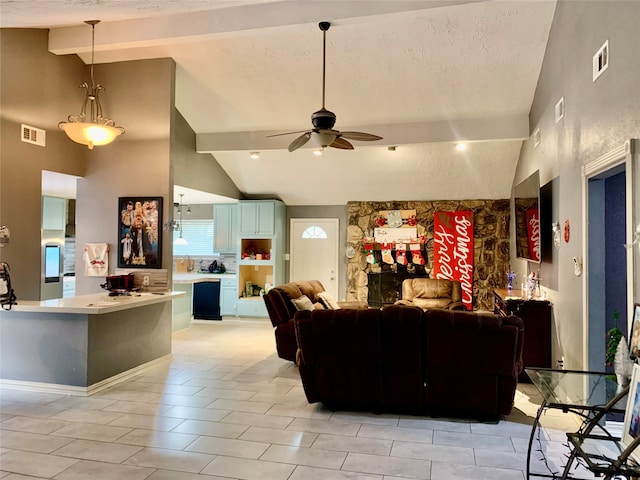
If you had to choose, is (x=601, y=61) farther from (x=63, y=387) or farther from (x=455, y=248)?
(x=63, y=387)

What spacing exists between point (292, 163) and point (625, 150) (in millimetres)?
5487

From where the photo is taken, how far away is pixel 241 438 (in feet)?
11.3

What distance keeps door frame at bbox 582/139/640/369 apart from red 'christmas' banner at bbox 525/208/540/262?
4.26 ft

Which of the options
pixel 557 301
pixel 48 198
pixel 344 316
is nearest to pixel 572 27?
pixel 557 301

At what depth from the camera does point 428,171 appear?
25.0ft

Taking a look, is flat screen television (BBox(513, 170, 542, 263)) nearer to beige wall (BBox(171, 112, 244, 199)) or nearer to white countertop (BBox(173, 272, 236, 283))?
beige wall (BBox(171, 112, 244, 199))

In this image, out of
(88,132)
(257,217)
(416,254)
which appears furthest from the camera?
(257,217)

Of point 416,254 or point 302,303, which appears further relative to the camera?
point 416,254

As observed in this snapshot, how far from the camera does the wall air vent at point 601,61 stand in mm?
3176

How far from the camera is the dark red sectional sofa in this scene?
3619 millimetres

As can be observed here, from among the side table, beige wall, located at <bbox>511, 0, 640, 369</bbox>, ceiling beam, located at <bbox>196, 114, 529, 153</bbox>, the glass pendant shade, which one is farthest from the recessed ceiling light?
the glass pendant shade

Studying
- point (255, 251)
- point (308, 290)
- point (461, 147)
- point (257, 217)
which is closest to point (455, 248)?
point (461, 147)

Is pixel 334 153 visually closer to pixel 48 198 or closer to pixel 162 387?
pixel 162 387

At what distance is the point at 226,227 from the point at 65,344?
4772mm
